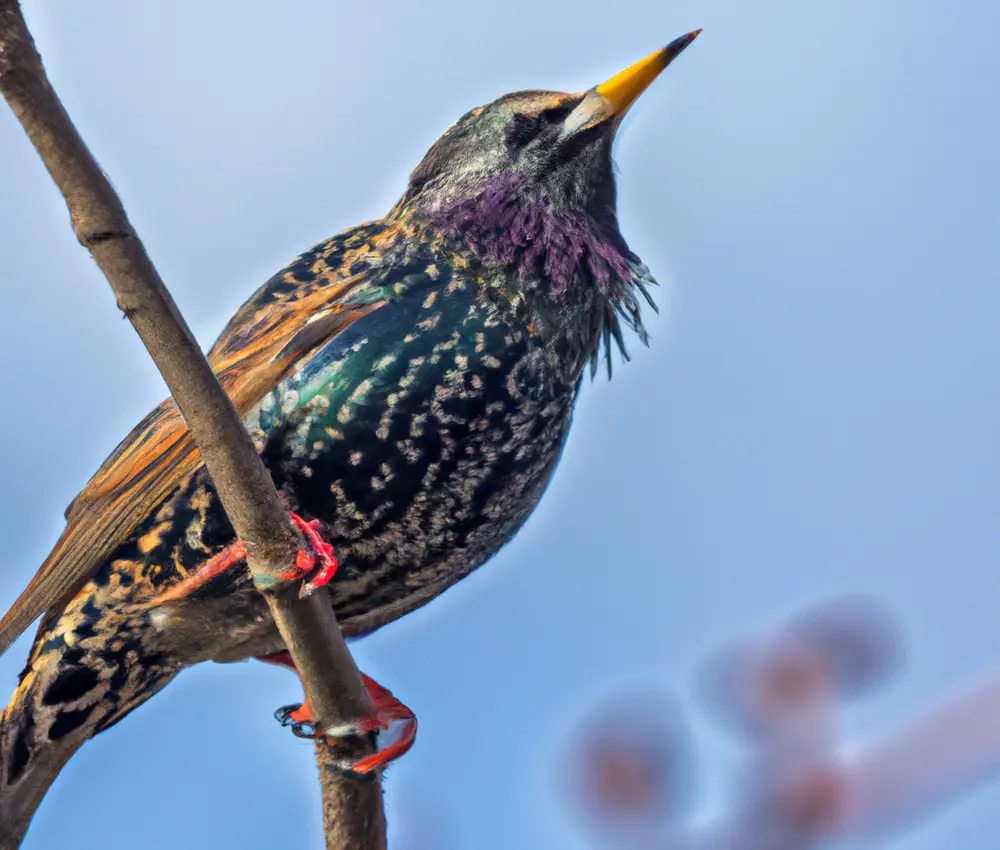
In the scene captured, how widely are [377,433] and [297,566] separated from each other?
0.52m

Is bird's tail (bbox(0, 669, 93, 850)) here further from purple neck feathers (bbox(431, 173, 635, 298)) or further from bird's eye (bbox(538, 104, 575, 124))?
bird's eye (bbox(538, 104, 575, 124))

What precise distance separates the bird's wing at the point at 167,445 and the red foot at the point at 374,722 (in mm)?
572

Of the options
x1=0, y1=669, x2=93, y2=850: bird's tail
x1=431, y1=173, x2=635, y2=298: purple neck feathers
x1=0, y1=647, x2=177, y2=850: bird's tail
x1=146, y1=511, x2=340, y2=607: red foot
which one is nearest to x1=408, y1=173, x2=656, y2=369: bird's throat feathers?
x1=431, y1=173, x2=635, y2=298: purple neck feathers

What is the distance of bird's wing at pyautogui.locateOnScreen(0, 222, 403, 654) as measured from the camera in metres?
2.56

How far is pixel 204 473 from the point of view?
2572 millimetres

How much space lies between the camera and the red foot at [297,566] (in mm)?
2096

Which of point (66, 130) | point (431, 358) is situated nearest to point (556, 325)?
point (431, 358)

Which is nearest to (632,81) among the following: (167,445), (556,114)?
(556,114)

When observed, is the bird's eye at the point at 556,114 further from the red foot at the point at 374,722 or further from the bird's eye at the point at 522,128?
the red foot at the point at 374,722

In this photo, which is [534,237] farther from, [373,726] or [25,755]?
[25,755]

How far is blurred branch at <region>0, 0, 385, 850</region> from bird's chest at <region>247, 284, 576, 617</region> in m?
0.40

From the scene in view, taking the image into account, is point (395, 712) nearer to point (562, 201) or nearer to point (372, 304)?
point (372, 304)

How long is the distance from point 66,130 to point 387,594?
146cm

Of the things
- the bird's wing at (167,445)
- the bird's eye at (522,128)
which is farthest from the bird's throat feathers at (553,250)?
the bird's wing at (167,445)
